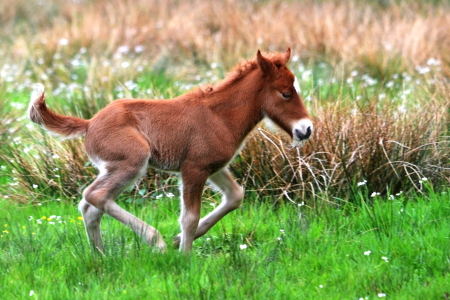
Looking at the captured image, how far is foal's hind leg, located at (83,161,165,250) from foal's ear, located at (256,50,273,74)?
1.07m

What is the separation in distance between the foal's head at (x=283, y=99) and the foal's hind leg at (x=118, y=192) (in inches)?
40.7

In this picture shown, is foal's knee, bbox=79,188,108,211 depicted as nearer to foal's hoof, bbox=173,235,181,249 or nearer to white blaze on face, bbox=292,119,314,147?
foal's hoof, bbox=173,235,181,249

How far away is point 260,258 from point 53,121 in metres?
1.76

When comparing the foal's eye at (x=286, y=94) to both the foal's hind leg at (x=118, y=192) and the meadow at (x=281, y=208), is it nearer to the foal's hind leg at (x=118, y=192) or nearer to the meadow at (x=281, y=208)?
the meadow at (x=281, y=208)

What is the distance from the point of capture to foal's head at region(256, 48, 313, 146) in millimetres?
5203

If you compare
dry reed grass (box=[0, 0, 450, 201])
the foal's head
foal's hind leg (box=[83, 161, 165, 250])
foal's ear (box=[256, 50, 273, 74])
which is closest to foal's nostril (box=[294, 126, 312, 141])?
the foal's head

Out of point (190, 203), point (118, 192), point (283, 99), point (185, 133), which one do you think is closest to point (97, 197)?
point (118, 192)

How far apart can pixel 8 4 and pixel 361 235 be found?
47.5 feet

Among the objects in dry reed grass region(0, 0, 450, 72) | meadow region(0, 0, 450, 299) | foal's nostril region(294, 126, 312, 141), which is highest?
foal's nostril region(294, 126, 312, 141)

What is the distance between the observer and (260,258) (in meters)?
4.93

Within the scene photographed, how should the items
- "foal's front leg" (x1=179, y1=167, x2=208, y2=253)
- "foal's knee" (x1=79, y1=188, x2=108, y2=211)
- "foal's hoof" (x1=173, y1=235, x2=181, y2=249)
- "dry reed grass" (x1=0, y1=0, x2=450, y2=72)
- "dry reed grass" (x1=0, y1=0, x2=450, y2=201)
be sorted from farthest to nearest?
"dry reed grass" (x1=0, y1=0, x2=450, y2=72) → "dry reed grass" (x1=0, y1=0, x2=450, y2=201) → "foal's hoof" (x1=173, y1=235, x2=181, y2=249) → "foal's front leg" (x1=179, y1=167, x2=208, y2=253) → "foal's knee" (x1=79, y1=188, x2=108, y2=211)

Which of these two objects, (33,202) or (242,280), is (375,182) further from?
(33,202)

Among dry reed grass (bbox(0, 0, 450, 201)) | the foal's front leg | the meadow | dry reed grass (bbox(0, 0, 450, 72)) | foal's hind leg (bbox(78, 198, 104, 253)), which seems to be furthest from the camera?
dry reed grass (bbox(0, 0, 450, 72))

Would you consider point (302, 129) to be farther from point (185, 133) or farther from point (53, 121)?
point (53, 121)
